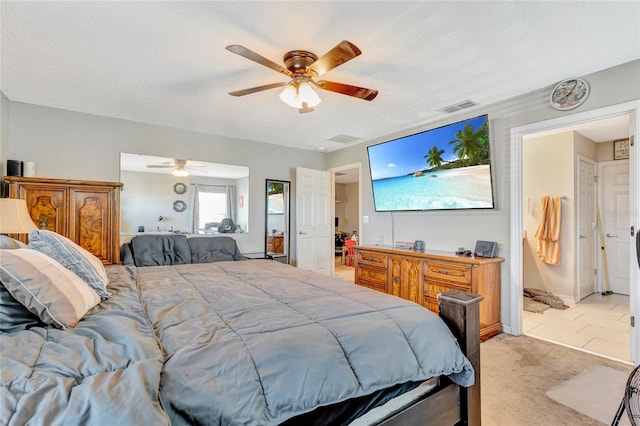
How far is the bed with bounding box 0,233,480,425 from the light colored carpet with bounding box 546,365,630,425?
1041 mm

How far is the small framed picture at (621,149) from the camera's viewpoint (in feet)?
15.3

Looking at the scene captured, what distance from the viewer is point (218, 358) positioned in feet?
3.19

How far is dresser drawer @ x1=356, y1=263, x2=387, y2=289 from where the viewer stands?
3975 millimetres

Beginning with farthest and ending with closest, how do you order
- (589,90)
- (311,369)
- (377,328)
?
(589,90), (377,328), (311,369)

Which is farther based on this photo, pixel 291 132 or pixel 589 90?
pixel 291 132

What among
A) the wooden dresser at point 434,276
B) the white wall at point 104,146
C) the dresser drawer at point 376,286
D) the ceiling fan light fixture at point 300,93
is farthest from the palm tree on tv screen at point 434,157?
the white wall at point 104,146

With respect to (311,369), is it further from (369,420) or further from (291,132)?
(291,132)

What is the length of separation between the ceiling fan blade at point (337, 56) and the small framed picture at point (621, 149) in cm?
535

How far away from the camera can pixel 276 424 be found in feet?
2.97

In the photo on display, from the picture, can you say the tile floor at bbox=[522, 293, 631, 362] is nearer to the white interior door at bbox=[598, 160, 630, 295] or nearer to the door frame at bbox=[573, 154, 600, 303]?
the door frame at bbox=[573, 154, 600, 303]

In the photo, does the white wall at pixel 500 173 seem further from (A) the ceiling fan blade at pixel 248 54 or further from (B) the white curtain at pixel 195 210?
(B) the white curtain at pixel 195 210

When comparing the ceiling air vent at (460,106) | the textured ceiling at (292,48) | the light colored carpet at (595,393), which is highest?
the textured ceiling at (292,48)

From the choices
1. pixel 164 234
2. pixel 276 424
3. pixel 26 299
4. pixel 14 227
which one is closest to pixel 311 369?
pixel 276 424

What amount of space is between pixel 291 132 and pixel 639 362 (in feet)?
14.3
